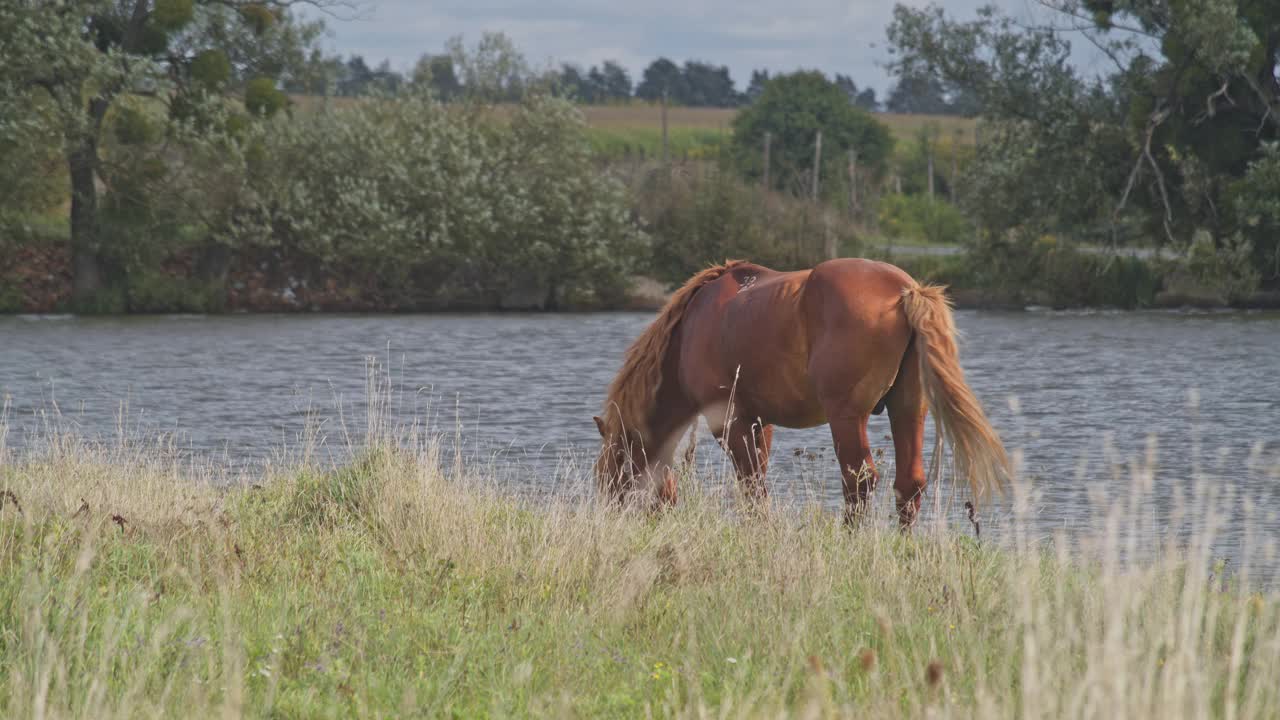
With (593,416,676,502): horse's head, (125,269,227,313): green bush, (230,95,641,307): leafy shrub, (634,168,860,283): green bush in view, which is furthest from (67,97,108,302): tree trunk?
(593,416,676,502): horse's head

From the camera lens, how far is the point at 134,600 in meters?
5.11

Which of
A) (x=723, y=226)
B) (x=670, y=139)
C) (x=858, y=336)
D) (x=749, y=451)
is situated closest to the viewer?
(x=858, y=336)

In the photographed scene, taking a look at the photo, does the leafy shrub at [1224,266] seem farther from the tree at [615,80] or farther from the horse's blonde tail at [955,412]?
the tree at [615,80]

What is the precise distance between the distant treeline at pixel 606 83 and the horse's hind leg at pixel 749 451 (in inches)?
1057

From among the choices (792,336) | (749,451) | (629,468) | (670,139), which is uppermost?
(670,139)

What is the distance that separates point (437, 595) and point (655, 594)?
91 cm

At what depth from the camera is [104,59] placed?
30.9 meters

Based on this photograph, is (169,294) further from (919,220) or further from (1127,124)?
(919,220)

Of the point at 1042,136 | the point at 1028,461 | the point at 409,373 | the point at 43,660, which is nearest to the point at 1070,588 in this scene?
the point at 43,660

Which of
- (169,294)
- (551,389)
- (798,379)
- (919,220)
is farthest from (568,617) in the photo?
(919,220)

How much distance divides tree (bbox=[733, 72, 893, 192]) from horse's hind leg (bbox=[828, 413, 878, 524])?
5458 centimetres

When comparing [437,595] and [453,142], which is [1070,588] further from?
[453,142]

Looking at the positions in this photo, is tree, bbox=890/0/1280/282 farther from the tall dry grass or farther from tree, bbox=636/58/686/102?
tree, bbox=636/58/686/102

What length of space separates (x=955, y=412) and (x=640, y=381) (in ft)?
6.18
